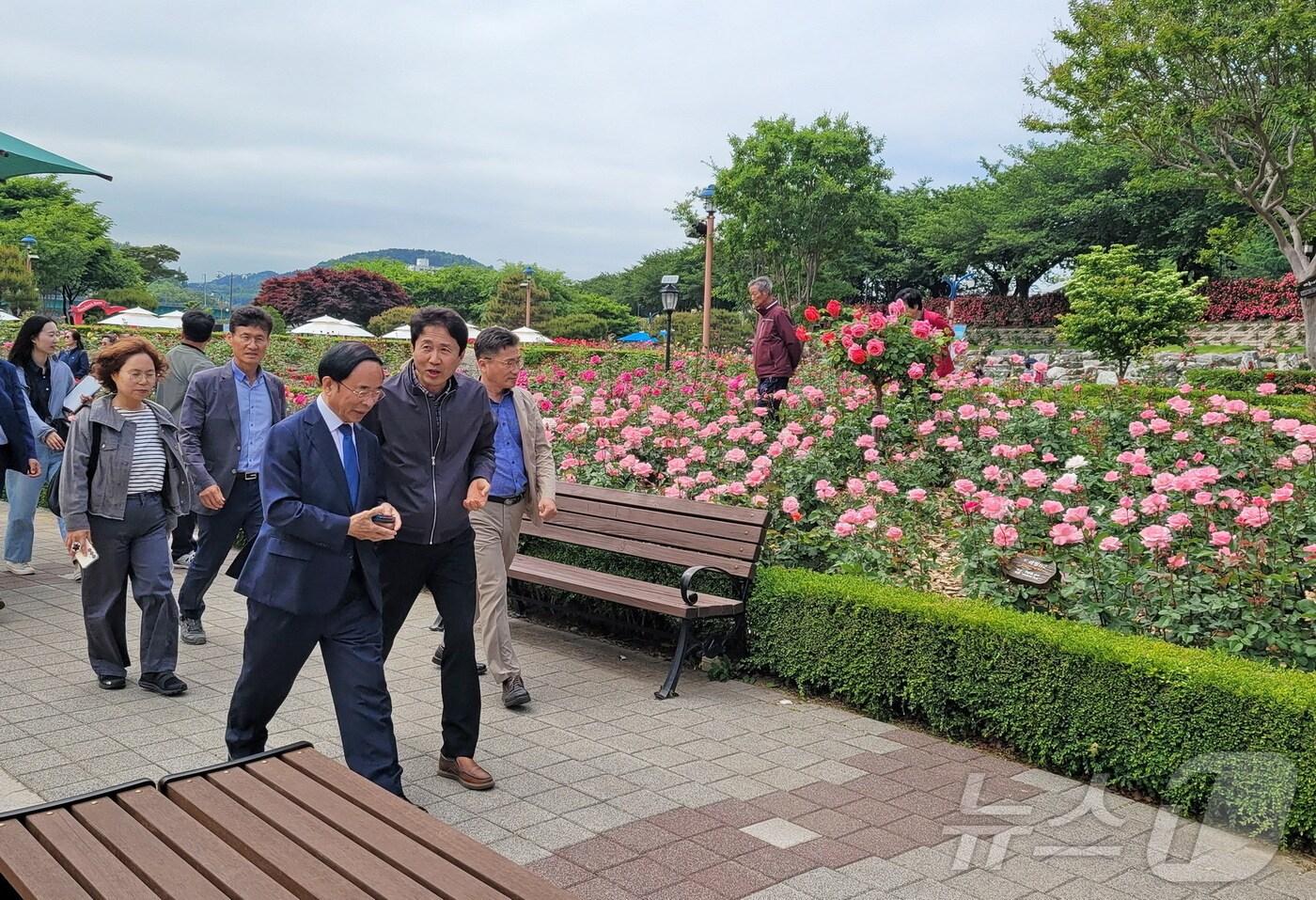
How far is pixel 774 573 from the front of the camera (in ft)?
18.7

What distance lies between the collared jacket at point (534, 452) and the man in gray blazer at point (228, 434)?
5.22 feet

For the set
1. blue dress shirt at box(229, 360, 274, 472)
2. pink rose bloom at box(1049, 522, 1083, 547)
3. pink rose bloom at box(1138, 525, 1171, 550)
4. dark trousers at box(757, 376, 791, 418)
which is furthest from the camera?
dark trousers at box(757, 376, 791, 418)

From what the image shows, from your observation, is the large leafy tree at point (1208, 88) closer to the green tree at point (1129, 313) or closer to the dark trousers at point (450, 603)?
the green tree at point (1129, 313)

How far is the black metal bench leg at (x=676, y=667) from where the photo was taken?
5.39 metres

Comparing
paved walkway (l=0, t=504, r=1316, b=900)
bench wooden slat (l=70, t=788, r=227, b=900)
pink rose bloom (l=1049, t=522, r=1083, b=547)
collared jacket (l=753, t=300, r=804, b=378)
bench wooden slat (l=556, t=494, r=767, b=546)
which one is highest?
collared jacket (l=753, t=300, r=804, b=378)

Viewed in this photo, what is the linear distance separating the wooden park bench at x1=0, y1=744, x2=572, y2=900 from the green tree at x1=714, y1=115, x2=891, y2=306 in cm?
3787

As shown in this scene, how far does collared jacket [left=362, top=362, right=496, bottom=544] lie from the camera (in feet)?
A: 12.7

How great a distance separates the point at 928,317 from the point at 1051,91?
15364 millimetres

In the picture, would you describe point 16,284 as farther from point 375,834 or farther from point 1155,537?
point 375,834

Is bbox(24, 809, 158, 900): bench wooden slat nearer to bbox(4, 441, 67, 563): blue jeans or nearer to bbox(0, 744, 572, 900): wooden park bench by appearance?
bbox(0, 744, 572, 900): wooden park bench

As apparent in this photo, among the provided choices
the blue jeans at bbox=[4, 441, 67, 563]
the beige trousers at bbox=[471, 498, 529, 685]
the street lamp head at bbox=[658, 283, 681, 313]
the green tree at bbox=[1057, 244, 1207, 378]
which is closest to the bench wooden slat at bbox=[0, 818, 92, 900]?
the beige trousers at bbox=[471, 498, 529, 685]

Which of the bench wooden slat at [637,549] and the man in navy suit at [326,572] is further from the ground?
the man in navy suit at [326,572]

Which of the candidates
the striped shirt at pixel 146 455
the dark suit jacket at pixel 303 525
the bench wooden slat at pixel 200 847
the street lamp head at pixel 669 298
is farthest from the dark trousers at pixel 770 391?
the street lamp head at pixel 669 298

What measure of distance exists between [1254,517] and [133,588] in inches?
189
